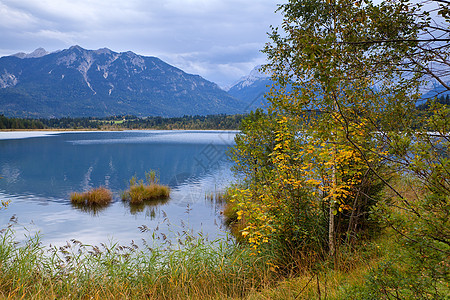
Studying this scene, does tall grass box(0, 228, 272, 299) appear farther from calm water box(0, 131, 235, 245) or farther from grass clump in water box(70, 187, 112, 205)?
grass clump in water box(70, 187, 112, 205)

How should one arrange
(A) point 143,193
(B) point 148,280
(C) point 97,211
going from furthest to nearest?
1. (A) point 143,193
2. (C) point 97,211
3. (B) point 148,280

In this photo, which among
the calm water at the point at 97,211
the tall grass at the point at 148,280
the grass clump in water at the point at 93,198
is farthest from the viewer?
the grass clump in water at the point at 93,198

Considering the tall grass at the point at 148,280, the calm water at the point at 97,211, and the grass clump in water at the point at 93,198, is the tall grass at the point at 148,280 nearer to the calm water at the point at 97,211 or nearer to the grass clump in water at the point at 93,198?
the calm water at the point at 97,211

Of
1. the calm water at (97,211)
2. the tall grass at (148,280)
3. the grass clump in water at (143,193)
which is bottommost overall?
the calm water at (97,211)

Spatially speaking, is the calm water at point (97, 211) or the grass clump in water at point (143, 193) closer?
the calm water at point (97, 211)

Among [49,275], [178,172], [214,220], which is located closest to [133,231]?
[214,220]

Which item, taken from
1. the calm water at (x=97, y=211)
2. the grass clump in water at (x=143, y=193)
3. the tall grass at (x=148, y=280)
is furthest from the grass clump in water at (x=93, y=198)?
the tall grass at (x=148, y=280)

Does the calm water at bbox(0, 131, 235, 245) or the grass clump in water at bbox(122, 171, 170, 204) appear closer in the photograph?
the calm water at bbox(0, 131, 235, 245)

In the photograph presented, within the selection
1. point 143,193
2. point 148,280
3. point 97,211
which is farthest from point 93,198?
point 148,280

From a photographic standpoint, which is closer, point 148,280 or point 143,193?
point 148,280

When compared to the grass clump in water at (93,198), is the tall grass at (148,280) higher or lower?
higher

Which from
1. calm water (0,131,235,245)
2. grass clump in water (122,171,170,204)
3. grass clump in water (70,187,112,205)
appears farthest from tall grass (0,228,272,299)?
grass clump in water (70,187,112,205)

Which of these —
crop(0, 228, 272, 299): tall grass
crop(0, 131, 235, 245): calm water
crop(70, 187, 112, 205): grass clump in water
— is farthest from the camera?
crop(70, 187, 112, 205): grass clump in water

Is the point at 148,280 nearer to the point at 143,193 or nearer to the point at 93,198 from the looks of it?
the point at 143,193
